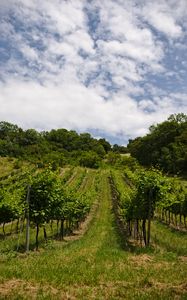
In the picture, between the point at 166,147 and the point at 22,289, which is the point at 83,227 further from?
the point at 166,147

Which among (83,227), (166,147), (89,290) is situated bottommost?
(83,227)

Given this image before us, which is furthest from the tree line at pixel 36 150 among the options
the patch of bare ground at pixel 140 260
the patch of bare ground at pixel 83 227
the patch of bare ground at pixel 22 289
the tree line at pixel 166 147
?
the patch of bare ground at pixel 22 289

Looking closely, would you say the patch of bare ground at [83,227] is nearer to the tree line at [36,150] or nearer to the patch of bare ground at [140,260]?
the patch of bare ground at [140,260]

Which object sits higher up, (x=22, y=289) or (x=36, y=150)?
(x=36, y=150)

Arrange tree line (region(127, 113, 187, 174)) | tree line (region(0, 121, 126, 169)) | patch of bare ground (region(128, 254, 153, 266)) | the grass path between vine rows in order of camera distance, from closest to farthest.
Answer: the grass path between vine rows → patch of bare ground (region(128, 254, 153, 266)) → tree line (region(127, 113, 187, 174)) → tree line (region(0, 121, 126, 169))

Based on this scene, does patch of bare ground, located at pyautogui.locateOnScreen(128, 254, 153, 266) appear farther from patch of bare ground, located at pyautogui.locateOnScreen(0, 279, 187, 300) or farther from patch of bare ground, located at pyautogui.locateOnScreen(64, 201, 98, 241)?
patch of bare ground, located at pyautogui.locateOnScreen(64, 201, 98, 241)

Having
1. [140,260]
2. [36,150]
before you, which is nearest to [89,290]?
[140,260]

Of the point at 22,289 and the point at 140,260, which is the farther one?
the point at 140,260

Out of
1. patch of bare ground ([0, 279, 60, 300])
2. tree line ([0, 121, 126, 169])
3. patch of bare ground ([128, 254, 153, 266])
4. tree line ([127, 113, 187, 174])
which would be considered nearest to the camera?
patch of bare ground ([0, 279, 60, 300])

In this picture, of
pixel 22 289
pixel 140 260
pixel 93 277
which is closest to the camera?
pixel 22 289

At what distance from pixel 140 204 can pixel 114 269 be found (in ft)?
51.2

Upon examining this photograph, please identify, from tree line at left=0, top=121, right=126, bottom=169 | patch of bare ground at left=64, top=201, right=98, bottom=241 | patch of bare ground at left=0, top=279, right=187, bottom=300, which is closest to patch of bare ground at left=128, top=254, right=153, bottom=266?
patch of bare ground at left=0, top=279, right=187, bottom=300

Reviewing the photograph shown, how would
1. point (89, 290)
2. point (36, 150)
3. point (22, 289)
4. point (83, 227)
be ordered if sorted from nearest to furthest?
point (22, 289) → point (89, 290) → point (83, 227) → point (36, 150)

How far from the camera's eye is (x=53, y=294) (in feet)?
38.4
